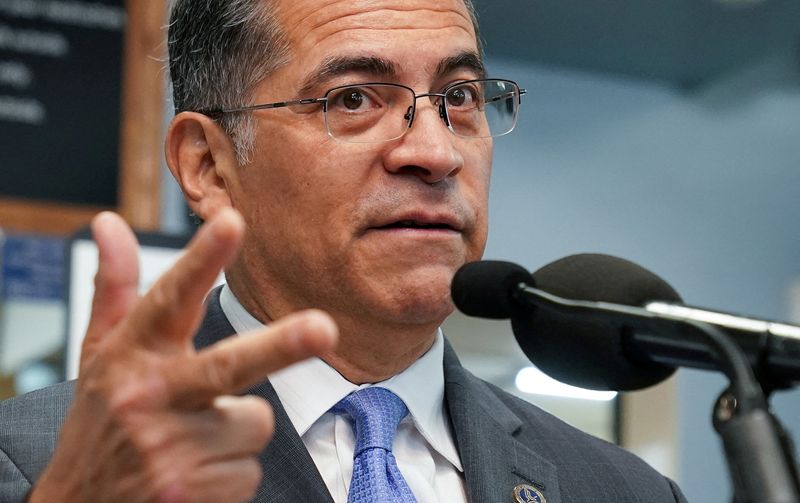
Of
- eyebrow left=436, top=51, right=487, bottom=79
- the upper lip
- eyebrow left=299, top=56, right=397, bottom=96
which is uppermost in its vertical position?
eyebrow left=436, top=51, right=487, bottom=79

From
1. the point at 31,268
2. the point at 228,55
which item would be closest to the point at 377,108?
the point at 228,55

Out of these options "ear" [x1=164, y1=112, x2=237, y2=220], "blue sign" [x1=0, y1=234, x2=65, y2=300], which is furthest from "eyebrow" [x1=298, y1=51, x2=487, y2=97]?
"blue sign" [x1=0, y1=234, x2=65, y2=300]

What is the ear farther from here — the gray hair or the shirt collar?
the shirt collar

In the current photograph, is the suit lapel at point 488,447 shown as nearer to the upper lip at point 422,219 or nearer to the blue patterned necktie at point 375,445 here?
the blue patterned necktie at point 375,445

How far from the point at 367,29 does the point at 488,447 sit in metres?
0.56

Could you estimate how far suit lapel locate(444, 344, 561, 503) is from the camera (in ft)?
4.71

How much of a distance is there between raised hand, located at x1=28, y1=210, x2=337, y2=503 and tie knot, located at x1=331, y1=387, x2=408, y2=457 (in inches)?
19.2

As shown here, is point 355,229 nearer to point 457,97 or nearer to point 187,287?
point 457,97

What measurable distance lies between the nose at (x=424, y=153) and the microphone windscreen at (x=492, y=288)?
31 centimetres

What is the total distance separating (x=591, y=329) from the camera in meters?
0.94

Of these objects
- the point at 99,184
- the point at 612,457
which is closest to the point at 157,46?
the point at 99,184

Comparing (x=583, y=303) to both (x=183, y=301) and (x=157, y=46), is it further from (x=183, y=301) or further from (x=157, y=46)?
(x=157, y=46)

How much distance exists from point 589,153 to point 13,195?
2508mm

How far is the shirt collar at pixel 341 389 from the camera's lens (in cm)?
143
